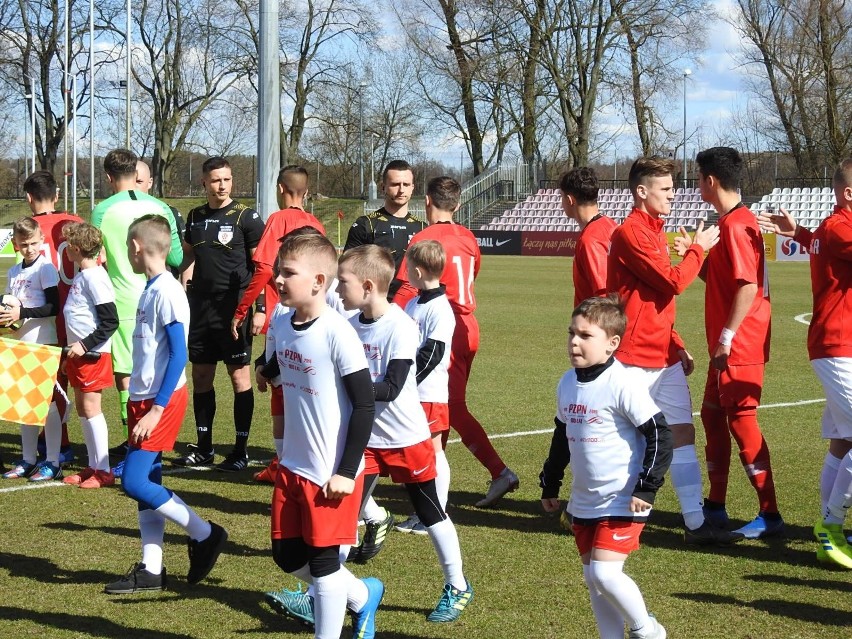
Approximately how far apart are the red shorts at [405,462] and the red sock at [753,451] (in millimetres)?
1986

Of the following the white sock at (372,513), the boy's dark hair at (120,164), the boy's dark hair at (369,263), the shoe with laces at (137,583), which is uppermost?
the boy's dark hair at (120,164)

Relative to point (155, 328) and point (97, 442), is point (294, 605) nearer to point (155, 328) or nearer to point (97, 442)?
point (155, 328)

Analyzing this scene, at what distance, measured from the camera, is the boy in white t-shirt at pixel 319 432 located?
3746 millimetres

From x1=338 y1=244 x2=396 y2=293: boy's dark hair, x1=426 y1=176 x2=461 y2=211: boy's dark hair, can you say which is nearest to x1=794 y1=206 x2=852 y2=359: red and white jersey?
x1=426 y1=176 x2=461 y2=211: boy's dark hair

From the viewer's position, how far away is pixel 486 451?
21.6 feet

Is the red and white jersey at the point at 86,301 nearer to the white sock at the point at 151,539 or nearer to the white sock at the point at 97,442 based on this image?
the white sock at the point at 97,442

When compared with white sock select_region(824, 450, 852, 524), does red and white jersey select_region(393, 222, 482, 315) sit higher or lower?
higher

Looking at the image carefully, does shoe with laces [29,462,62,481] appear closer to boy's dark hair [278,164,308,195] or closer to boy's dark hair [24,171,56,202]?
boy's dark hair [24,171,56,202]

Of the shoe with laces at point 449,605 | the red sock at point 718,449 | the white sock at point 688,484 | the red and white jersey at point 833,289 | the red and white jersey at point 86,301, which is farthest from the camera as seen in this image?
the red and white jersey at point 86,301

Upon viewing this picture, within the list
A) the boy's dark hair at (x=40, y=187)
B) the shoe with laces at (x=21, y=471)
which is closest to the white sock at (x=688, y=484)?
the shoe with laces at (x=21, y=471)

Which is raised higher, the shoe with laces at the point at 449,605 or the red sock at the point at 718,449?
the red sock at the point at 718,449

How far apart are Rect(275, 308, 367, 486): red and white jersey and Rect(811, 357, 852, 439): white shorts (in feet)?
9.41

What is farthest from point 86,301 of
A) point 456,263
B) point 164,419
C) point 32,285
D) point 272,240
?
point 456,263

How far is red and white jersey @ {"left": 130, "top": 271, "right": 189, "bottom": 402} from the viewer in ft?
16.3
